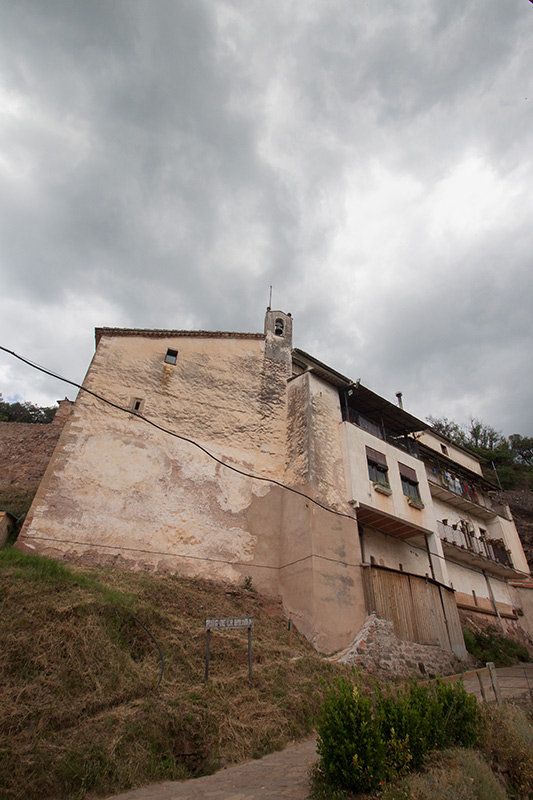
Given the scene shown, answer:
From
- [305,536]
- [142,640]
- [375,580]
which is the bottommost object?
[142,640]

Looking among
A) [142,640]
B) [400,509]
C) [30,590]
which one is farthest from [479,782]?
[400,509]

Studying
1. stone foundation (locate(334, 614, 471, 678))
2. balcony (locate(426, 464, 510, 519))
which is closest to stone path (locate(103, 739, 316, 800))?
stone foundation (locate(334, 614, 471, 678))

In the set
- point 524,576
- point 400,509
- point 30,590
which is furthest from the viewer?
point 524,576

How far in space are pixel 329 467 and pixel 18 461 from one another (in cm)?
1376

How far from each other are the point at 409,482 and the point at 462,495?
8.27 meters

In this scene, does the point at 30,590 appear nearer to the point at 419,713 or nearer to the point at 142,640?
the point at 142,640

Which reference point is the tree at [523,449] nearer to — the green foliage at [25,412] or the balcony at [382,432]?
the balcony at [382,432]

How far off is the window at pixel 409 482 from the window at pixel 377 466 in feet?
3.47

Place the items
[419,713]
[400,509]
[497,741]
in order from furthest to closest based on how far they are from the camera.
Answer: [400,509], [497,741], [419,713]

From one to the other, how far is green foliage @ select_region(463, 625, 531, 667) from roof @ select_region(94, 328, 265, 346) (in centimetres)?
1582

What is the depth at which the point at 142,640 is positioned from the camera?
29.7ft

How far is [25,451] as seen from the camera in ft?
64.8

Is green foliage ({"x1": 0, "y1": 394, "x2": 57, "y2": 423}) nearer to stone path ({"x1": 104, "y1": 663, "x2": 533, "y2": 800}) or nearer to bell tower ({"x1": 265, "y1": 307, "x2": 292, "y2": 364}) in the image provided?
bell tower ({"x1": 265, "y1": 307, "x2": 292, "y2": 364})

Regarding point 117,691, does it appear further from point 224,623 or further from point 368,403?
point 368,403
